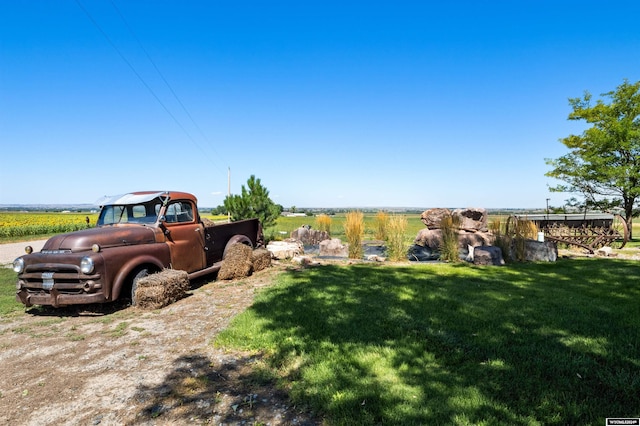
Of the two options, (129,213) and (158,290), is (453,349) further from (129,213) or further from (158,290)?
(129,213)

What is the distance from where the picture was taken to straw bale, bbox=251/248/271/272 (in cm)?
862

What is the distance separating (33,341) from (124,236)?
198 cm

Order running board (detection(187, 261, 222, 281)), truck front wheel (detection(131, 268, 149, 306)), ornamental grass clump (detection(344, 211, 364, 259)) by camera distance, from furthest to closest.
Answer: ornamental grass clump (detection(344, 211, 364, 259)) < running board (detection(187, 261, 222, 281)) < truck front wheel (detection(131, 268, 149, 306))

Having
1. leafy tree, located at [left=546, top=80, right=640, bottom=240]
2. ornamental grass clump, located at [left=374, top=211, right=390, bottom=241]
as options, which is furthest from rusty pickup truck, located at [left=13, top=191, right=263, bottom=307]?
leafy tree, located at [left=546, top=80, right=640, bottom=240]

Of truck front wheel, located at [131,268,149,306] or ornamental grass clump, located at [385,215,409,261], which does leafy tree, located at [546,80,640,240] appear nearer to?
ornamental grass clump, located at [385,215,409,261]

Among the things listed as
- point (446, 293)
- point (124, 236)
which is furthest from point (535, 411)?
point (124, 236)

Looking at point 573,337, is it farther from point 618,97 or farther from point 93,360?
point 618,97

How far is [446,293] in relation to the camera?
19.3ft

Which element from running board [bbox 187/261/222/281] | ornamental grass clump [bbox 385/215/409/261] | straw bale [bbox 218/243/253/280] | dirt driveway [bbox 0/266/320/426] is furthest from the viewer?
ornamental grass clump [bbox 385/215/409/261]

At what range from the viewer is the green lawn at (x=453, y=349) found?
2.42 m

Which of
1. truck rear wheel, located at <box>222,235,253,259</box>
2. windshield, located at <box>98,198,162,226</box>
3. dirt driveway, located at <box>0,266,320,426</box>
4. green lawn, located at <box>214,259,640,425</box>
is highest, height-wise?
windshield, located at <box>98,198,162,226</box>

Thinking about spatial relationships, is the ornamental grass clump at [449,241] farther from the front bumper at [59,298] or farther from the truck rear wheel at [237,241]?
the front bumper at [59,298]

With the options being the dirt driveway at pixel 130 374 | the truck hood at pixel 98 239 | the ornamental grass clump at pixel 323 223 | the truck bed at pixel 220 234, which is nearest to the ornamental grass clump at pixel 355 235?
the truck bed at pixel 220 234

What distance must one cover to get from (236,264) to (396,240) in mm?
5362
